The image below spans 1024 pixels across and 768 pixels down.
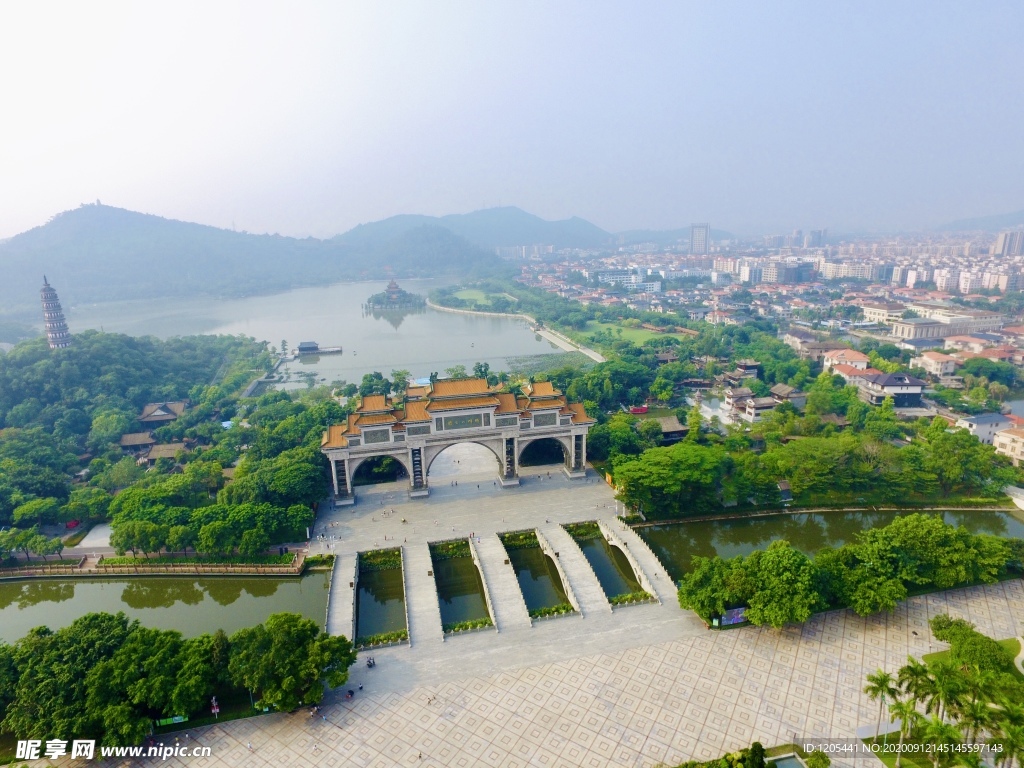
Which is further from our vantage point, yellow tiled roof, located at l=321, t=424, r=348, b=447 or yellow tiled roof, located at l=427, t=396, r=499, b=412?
yellow tiled roof, located at l=427, t=396, r=499, b=412

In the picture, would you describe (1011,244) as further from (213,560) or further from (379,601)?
(213,560)

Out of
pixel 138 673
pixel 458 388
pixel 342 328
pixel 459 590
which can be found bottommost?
pixel 459 590

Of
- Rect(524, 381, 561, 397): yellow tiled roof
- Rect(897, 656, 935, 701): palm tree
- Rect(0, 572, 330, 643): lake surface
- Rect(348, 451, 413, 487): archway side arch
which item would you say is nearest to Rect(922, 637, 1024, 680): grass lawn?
Rect(897, 656, 935, 701): palm tree

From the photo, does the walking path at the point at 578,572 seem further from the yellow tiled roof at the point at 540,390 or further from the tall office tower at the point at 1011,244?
the tall office tower at the point at 1011,244

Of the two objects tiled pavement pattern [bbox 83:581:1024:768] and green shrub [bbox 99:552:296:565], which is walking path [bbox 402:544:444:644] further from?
green shrub [bbox 99:552:296:565]

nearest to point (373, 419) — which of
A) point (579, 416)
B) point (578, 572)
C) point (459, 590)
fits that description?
point (459, 590)

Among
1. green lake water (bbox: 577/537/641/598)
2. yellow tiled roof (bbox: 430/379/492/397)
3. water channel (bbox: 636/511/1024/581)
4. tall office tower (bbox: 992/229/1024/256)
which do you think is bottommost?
water channel (bbox: 636/511/1024/581)

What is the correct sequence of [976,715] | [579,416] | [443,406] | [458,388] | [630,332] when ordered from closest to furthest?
[976,715] → [443,406] → [458,388] → [579,416] → [630,332]
